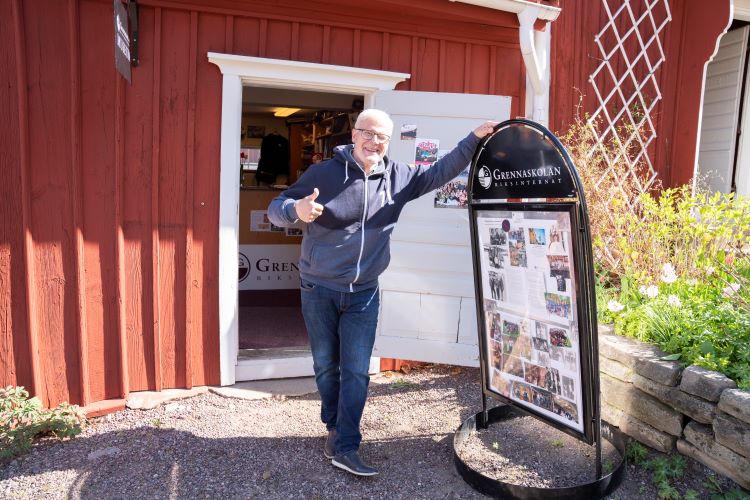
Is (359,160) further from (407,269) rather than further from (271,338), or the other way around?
(271,338)

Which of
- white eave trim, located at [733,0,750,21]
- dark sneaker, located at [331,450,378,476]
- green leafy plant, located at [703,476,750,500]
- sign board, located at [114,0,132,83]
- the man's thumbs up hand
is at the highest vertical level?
white eave trim, located at [733,0,750,21]

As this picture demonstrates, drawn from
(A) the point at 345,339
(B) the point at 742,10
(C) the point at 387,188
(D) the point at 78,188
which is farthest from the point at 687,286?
(D) the point at 78,188

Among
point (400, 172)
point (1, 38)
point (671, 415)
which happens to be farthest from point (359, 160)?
point (1, 38)

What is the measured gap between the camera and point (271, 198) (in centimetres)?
645

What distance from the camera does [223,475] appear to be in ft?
9.60

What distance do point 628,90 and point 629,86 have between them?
0.04 m

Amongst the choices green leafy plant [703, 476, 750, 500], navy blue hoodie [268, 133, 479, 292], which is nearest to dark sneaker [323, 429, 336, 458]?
navy blue hoodie [268, 133, 479, 292]

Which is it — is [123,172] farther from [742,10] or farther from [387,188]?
[742,10]

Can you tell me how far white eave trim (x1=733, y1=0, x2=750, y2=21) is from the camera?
18.7 ft

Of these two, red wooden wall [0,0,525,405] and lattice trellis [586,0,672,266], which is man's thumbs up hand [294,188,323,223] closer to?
red wooden wall [0,0,525,405]

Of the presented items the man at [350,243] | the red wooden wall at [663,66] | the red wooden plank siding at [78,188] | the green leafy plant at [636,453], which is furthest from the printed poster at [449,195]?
the red wooden plank siding at [78,188]

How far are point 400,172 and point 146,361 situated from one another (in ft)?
7.34

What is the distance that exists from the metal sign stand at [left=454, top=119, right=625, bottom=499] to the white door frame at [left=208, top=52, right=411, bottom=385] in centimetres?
161

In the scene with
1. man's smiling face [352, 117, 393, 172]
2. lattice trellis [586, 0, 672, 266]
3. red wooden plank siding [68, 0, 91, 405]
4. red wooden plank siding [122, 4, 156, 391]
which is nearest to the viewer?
man's smiling face [352, 117, 393, 172]
